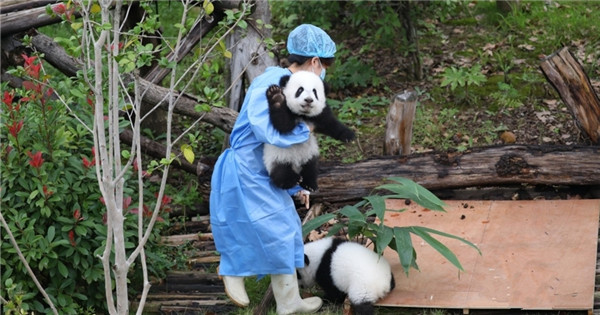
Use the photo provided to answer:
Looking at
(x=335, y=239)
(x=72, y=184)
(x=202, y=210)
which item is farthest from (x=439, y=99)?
(x=72, y=184)

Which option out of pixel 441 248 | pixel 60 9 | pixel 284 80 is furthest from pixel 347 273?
pixel 60 9

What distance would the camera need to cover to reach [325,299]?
521 centimetres

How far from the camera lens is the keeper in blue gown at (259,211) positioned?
477 cm

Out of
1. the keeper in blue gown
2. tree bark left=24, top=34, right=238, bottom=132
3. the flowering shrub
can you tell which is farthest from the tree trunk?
the keeper in blue gown

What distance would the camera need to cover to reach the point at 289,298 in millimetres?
4926

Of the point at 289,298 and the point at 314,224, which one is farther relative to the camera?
the point at 314,224

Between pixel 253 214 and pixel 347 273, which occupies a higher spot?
pixel 253 214

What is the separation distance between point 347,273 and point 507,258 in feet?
3.60

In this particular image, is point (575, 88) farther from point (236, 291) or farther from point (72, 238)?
point (72, 238)

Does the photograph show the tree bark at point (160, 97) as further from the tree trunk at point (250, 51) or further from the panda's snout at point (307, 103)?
the panda's snout at point (307, 103)

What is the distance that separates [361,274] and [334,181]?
5.56ft

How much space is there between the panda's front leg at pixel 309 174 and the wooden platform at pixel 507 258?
783 mm

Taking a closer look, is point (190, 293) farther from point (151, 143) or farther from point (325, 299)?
point (151, 143)

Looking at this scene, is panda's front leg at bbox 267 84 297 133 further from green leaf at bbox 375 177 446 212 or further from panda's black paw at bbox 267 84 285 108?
green leaf at bbox 375 177 446 212
